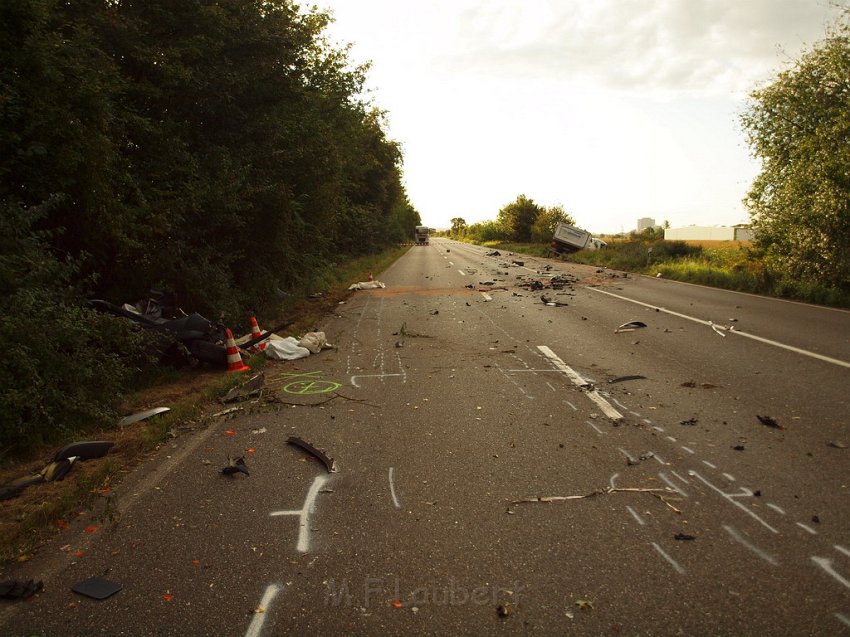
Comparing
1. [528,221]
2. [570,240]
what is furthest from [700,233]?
[570,240]

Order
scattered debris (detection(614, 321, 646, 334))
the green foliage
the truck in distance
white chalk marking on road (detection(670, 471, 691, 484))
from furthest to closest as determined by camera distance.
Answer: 1. the truck in distance
2. scattered debris (detection(614, 321, 646, 334))
3. the green foliage
4. white chalk marking on road (detection(670, 471, 691, 484))

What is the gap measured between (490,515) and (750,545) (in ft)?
4.97

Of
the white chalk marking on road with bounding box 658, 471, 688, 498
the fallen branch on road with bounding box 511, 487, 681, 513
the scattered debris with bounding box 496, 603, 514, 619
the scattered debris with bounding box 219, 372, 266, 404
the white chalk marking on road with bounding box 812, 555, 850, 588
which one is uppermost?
the white chalk marking on road with bounding box 812, 555, 850, 588

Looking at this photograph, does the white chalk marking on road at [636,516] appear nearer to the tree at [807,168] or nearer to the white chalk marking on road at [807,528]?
the white chalk marking on road at [807,528]

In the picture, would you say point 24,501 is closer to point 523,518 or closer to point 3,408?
point 3,408

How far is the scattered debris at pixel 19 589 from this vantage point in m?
2.87

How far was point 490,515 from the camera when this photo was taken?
3.55m

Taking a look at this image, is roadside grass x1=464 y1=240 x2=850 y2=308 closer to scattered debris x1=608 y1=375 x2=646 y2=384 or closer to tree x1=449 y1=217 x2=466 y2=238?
scattered debris x1=608 y1=375 x2=646 y2=384

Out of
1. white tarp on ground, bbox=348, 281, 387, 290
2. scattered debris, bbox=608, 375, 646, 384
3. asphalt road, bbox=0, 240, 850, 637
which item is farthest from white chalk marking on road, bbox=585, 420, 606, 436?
white tarp on ground, bbox=348, 281, 387, 290

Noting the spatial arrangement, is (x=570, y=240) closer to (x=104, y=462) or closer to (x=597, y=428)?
(x=597, y=428)

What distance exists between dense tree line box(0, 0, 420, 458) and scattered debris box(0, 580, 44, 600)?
2322 mm

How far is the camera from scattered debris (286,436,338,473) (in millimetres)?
4398

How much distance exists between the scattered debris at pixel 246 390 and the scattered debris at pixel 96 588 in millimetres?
3513

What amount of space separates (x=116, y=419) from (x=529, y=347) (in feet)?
19.9
